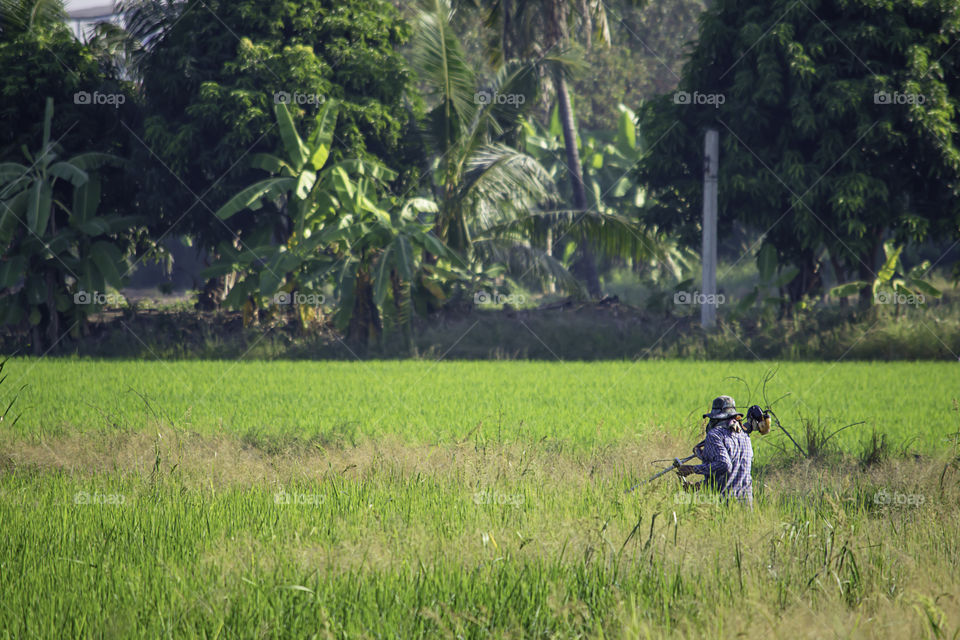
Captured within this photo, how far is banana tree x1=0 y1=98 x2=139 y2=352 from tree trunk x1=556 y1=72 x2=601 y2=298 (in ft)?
34.3

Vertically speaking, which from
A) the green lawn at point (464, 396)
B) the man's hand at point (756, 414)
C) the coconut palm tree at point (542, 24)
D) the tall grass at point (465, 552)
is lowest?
the tall grass at point (465, 552)

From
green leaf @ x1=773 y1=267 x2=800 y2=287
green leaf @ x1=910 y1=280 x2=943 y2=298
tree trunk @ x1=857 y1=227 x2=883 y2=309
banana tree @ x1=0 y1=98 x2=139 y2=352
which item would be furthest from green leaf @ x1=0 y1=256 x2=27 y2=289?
green leaf @ x1=910 y1=280 x2=943 y2=298

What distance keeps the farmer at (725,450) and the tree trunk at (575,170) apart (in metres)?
16.4

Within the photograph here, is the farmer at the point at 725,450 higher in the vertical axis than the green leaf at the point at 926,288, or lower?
lower

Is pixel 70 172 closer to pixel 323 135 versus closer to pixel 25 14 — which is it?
pixel 25 14

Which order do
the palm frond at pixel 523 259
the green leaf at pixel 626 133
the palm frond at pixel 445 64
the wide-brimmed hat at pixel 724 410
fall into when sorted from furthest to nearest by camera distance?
the green leaf at pixel 626 133 < the palm frond at pixel 523 259 < the palm frond at pixel 445 64 < the wide-brimmed hat at pixel 724 410

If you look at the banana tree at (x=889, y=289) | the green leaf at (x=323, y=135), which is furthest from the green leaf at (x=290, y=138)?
the banana tree at (x=889, y=289)

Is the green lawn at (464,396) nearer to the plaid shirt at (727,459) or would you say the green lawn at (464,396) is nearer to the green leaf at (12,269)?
the green leaf at (12,269)

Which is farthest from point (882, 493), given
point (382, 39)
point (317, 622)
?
point (382, 39)

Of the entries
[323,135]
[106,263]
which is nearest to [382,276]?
[323,135]

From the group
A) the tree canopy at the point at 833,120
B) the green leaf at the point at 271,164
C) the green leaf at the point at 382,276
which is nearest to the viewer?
the green leaf at the point at 382,276

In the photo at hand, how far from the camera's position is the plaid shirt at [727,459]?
481 centimetres

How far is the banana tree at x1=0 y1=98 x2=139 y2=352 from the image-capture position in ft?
48.8

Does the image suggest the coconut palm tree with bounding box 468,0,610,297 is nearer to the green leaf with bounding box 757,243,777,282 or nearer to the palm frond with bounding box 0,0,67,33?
the green leaf with bounding box 757,243,777,282
